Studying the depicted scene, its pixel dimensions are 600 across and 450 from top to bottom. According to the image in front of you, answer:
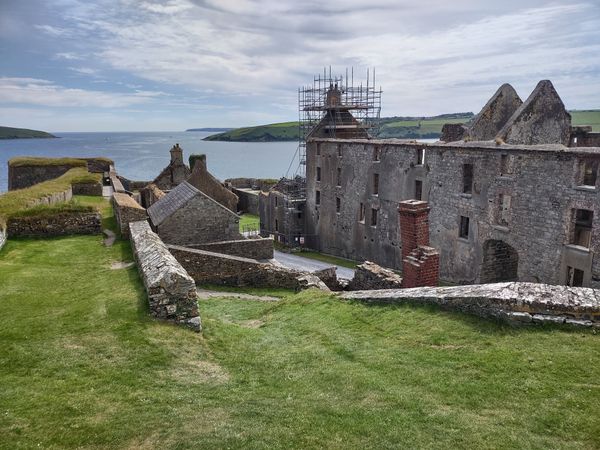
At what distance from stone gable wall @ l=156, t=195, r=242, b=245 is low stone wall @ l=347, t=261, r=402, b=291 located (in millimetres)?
8312

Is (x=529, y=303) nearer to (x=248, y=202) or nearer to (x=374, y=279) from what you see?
(x=374, y=279)

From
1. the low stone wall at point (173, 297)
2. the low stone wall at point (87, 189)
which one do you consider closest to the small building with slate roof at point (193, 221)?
the low stone wall at point (87, 189)

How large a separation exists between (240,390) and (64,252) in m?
11.8

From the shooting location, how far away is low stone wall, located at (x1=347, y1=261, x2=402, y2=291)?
55.4ft

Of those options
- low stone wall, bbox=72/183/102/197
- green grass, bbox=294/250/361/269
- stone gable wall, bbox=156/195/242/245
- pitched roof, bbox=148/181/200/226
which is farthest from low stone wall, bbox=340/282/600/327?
low stone wall, bbox=72/183/102/197

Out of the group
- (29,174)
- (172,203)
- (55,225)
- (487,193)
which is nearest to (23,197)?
(55,225)

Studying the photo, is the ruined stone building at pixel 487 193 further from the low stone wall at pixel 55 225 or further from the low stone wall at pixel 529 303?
the low stone wall at pixel 55 225

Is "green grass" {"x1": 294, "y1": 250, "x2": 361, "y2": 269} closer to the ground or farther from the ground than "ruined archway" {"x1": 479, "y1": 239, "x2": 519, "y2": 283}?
closer to the ground

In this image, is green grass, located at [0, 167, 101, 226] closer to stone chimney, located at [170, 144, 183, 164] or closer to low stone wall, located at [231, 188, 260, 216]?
stone chimney, located at [170, 144, 183, 164]

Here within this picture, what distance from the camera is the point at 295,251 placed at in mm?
44250

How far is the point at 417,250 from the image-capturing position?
1420 centimetres

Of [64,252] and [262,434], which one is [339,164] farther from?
[262,434]

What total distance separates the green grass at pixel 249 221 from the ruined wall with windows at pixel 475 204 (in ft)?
40.5

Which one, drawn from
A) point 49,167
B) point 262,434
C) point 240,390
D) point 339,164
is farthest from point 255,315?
point 49,167
